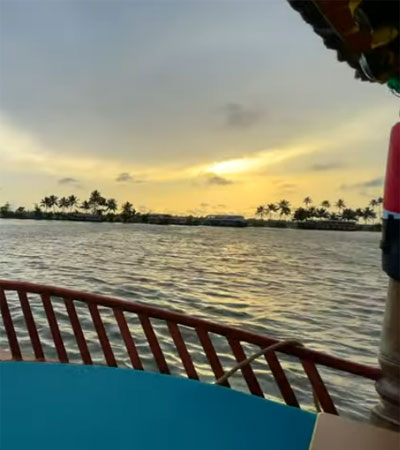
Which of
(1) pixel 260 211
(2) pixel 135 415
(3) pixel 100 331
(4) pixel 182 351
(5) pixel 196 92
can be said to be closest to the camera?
(2) pixel 135 415

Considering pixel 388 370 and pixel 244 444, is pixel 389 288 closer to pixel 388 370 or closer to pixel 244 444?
pixel 388 370

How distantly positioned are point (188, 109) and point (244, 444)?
18.9 ft

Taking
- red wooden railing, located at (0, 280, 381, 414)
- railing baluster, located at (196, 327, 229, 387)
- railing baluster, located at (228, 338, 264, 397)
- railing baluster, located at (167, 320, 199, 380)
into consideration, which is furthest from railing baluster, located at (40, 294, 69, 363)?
railing baluster, located at (228, 338, 264, 397)

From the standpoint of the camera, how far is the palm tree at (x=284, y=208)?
60.2 metres

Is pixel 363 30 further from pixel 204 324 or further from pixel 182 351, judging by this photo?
pixel 182 351

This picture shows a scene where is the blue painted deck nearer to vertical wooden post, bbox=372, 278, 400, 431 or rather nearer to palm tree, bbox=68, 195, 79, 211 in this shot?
vertical wooden post, bbox=372, 278, 400, 431

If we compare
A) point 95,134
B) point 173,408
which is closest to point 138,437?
point 173,408

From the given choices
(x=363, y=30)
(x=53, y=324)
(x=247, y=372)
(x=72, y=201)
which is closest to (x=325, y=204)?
(x=72, y=201)

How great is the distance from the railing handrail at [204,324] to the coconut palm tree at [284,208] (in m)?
59.1

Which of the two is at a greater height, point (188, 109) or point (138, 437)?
point (188, 109)

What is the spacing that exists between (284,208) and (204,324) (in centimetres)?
6142

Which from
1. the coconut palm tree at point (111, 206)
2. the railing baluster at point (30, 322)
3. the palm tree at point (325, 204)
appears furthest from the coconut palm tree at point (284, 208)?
the railing baluster at point (30, 322)

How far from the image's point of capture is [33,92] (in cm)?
472

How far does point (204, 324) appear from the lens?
1.70m
